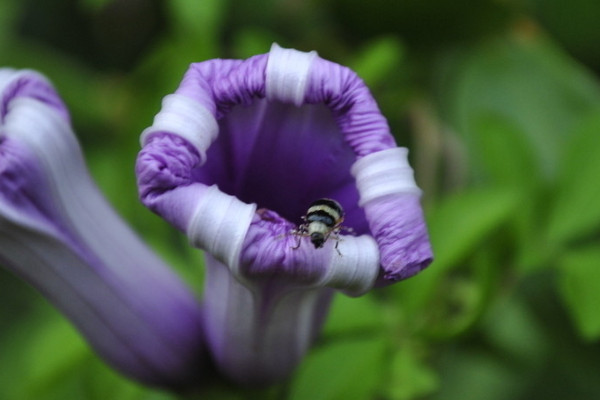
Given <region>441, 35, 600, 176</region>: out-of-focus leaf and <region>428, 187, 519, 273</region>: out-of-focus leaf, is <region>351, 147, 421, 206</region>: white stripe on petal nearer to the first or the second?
<region>428, 187, 519, 273</region>: out-of-focus leaf

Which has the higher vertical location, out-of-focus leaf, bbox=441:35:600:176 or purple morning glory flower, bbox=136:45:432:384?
purple morning glory flower, bbox=136:45:432:384

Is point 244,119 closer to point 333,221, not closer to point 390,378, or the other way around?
point 333,221

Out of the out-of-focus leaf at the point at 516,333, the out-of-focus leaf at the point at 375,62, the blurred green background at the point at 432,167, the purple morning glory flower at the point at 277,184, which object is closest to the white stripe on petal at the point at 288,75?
the purple morning glory flower at the point at 277,184

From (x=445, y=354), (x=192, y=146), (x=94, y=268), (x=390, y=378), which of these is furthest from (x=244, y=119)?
(x=445, y=354)

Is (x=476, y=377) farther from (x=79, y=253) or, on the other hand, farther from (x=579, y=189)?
(x=79, y=253)

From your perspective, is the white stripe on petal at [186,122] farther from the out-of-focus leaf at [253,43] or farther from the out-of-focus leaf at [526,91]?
the out-of-focus leaf at [526,91]

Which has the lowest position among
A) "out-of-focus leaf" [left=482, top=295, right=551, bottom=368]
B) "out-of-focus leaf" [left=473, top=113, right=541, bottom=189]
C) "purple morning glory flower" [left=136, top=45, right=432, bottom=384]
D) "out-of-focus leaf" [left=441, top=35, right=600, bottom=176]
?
"out-of-focus leaf" [left=482, top=295, right=551, bottom=368]

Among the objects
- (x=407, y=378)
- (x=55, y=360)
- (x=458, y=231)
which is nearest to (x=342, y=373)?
(x=407, y=378)

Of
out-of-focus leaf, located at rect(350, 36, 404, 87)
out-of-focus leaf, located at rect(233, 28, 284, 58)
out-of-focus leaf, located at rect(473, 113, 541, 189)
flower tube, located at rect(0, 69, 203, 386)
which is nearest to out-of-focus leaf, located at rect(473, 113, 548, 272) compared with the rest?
out-of-focus leaf, located at rect(473, 113, 541, 189)
